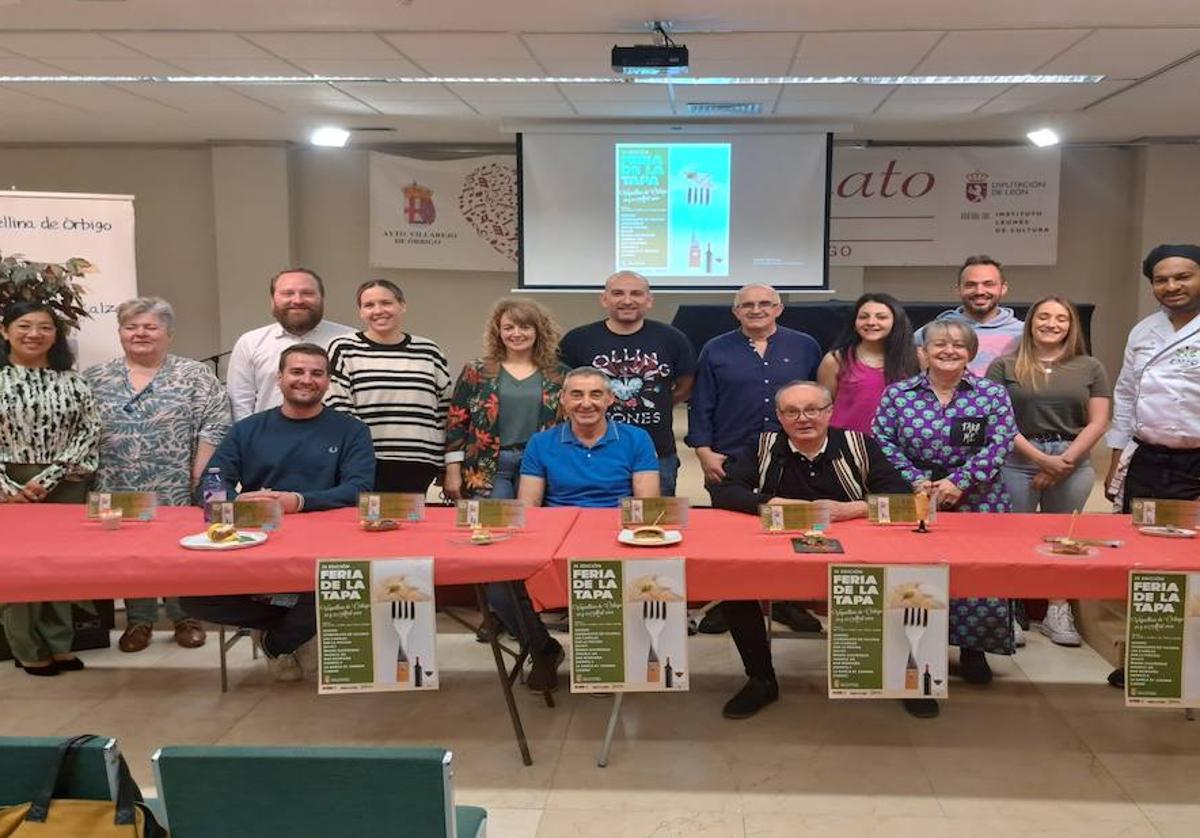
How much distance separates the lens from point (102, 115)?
639cm

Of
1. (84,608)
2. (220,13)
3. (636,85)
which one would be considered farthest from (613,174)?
(84,608)

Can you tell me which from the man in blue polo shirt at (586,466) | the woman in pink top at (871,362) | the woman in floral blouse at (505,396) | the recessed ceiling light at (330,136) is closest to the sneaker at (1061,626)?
the woman in pink top at (871,362)

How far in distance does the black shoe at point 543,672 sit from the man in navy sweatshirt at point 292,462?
65 cm

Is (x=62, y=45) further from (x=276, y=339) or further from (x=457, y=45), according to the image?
(x=276, y=339)

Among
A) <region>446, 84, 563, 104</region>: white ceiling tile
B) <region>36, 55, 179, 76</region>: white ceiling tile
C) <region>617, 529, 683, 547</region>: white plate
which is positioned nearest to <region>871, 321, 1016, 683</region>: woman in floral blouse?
<region>617, 529, 683, 547</region>: white plate

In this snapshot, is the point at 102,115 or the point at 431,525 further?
the point at 102,115

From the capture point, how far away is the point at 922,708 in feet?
8.93

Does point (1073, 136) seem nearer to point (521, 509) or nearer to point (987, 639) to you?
point (987, 639)

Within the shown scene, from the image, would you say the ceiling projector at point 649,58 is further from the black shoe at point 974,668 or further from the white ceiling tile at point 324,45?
the black shoe at point 974,668

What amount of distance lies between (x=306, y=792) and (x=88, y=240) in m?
4.22

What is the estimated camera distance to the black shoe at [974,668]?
296cm

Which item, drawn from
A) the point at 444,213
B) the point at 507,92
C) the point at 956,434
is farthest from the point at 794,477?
the point at 444,213

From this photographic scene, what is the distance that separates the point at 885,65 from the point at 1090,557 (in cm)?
354

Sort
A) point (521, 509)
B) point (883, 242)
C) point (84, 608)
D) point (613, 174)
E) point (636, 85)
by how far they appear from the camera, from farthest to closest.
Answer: point (883, 242) < point (613, 174) < point (636, 85) < point (84, 608) < point (521, 509)
